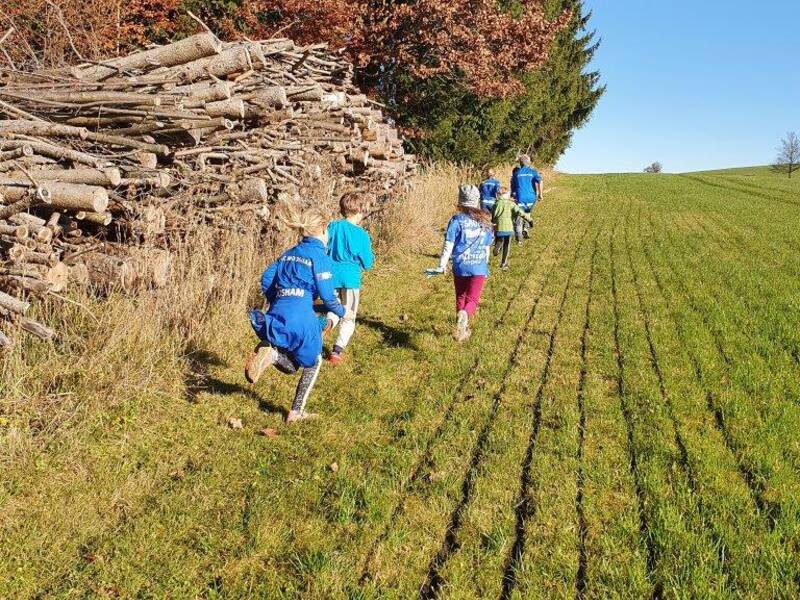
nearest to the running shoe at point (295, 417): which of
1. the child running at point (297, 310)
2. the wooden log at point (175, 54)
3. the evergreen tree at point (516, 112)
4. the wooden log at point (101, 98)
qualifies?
the child running at point (297, 310)

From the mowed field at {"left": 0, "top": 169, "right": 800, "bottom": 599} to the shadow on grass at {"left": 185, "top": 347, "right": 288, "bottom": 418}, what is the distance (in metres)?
0.02

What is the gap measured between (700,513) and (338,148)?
839 centimetres

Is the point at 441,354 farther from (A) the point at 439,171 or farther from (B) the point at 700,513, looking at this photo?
(A) the point at 439,171

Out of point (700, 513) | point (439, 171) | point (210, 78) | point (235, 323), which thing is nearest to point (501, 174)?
point (439, 171)

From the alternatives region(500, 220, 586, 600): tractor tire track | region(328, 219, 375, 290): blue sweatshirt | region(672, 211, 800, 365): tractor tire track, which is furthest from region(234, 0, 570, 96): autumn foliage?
region(500, 220, 586, 600): tractor tire track

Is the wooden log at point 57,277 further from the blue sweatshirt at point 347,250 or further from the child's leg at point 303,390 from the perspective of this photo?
the blue sweatshirt at point 347,250

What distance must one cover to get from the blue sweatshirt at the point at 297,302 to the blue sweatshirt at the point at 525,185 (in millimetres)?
9817

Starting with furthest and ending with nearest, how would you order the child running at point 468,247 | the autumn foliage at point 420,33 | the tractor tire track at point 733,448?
the autumn foliage at point 420,33
the child running at point 468,247
the tractor tire track at point 733,448

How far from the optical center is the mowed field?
3188 millimetres

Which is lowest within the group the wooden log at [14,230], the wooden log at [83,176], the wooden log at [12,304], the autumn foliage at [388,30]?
the wooden log at [12,304]

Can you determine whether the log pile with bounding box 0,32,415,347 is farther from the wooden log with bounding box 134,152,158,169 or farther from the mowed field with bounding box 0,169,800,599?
the mowed field with bounding box 0,169,800,599

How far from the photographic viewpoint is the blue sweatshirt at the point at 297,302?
4.77 m

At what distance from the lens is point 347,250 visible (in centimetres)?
653

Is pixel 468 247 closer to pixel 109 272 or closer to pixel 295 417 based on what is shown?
pixel 295 417
